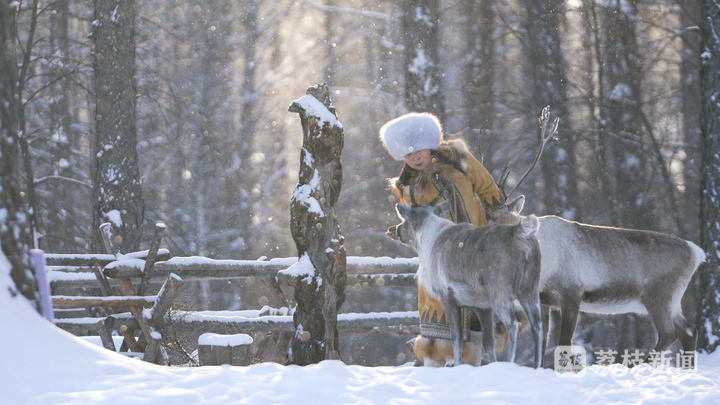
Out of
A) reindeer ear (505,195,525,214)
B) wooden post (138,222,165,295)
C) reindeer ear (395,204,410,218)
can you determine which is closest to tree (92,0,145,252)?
wooden post (138,222,165,295)

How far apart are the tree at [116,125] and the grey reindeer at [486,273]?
5436mm

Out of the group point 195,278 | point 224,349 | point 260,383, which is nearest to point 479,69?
point 195,278

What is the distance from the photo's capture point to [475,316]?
560 centimetres

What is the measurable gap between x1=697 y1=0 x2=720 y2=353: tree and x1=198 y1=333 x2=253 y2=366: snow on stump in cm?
605

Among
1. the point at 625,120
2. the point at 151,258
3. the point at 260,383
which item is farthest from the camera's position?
the point at 625,120

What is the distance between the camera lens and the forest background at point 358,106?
42.4 ft

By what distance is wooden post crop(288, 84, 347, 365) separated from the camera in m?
5.98

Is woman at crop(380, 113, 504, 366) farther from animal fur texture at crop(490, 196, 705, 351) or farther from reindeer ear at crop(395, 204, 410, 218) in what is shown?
animal fur texture at crop(490, 196, 705, 351)

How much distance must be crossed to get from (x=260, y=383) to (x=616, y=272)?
10.7 feet

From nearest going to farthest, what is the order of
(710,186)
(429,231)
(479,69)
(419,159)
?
(429,231) → (419,159) → (710,186) → (479,69)

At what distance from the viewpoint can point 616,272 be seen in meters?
6.19

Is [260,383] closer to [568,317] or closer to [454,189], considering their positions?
[454,189]

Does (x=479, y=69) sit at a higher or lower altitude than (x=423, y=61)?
higher

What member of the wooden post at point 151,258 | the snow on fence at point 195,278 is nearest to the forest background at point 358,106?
the snow on fence at point 195,278
